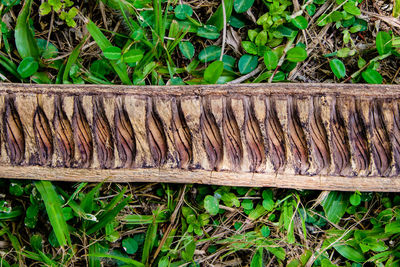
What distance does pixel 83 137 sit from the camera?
1.46 m

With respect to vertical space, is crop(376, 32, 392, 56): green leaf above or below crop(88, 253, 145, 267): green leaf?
above

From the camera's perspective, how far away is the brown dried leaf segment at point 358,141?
56.4 inches

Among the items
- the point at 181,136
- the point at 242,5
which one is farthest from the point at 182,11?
the point at 181,136

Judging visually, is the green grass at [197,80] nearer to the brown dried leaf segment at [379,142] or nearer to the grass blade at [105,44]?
the grass blade at [105,44]

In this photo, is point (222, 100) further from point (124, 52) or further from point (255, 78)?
point (124, 52)

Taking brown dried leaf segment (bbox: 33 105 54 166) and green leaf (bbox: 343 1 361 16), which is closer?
brown dried leaf segment (bbox: 33 105 54 166)

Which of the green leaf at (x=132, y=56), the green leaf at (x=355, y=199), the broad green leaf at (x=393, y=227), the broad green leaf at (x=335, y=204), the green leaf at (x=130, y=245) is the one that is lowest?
the green leaf at (x=130, y=245)

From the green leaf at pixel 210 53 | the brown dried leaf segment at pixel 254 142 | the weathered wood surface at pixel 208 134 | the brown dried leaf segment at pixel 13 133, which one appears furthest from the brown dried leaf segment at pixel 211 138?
the brown dried leaf segment at pixel 13 133

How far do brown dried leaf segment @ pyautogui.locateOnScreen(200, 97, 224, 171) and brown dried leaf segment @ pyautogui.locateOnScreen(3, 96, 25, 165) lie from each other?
692mm

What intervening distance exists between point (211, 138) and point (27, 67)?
0.78 m

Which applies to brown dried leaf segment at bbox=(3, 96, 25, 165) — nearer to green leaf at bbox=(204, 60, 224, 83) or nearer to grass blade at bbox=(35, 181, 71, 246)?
grass blade at bbox=(35, 181, 71, 246)

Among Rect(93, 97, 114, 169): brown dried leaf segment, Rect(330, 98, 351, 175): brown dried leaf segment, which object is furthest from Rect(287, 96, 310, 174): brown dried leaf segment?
Rect(93, 97, 114, 169): brown dried leaf segment

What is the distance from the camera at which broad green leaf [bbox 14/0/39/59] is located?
1519mm

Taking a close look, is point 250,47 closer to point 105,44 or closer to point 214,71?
point 214,71
